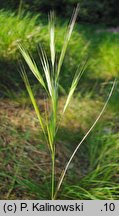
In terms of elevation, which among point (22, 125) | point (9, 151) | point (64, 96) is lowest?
point (9, 151)

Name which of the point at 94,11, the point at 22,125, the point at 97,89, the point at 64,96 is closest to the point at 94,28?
the point at 94,11

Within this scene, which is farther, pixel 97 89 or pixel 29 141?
pixel 97 89

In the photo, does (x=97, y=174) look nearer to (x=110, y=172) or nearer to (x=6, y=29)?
(x=110, y=172)

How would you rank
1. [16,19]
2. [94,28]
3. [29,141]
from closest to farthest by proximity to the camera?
[29,141]
[16,19]
[94,28]

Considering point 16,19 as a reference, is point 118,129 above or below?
below

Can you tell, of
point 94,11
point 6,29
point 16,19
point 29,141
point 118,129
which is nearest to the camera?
point 29,141

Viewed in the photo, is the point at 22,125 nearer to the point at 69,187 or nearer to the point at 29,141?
the point at 29,141
